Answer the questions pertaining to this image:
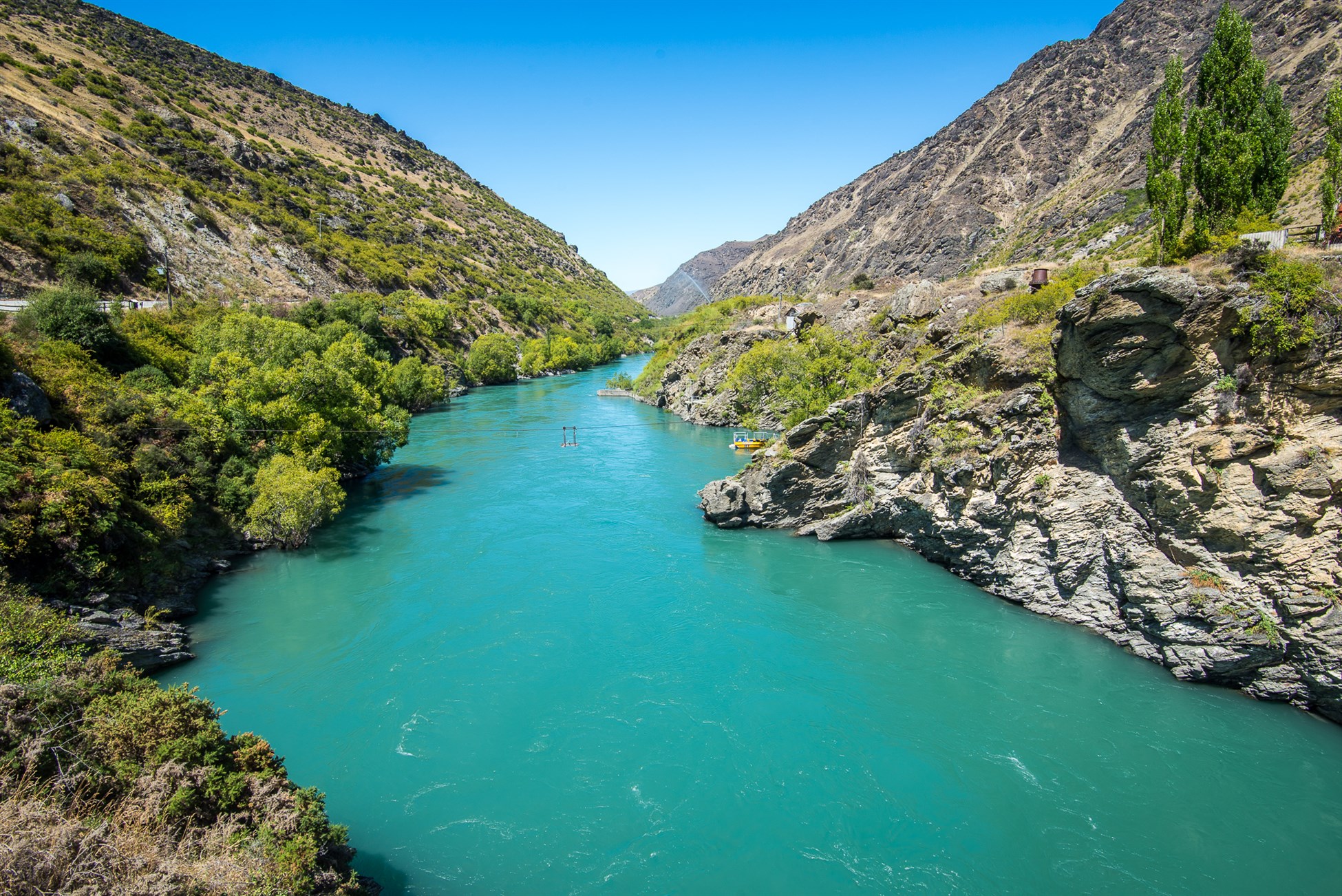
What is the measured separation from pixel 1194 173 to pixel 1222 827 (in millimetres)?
17332

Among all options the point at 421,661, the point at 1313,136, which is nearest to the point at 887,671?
the point at 421,661

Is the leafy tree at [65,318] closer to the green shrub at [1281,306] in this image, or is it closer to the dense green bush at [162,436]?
the dense green bush at [162,436]

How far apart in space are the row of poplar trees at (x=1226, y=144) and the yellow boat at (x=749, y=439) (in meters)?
24.6

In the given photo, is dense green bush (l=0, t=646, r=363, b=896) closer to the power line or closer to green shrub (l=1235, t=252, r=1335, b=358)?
the power line

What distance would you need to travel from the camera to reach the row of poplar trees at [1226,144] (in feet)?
58.2

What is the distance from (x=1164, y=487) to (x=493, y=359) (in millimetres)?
76318

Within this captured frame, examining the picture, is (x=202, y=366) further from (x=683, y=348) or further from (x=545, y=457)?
(x=683, y=348)

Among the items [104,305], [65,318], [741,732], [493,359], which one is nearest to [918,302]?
[741,732]

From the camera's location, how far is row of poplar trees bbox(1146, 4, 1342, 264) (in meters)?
17.7

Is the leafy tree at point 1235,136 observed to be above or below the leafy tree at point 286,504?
above

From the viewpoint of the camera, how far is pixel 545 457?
41.5 metres

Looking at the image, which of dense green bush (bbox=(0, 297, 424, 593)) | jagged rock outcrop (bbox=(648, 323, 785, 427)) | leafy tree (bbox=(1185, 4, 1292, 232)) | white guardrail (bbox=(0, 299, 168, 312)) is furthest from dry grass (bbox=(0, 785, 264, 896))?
jagged rock outcrop (bbox=(648, 323, 785, 427))

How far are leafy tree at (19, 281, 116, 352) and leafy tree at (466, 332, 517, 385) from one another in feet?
172

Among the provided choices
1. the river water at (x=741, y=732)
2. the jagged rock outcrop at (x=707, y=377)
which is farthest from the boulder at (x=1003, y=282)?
the jagged rock outcrop at (x=707, y=377)
